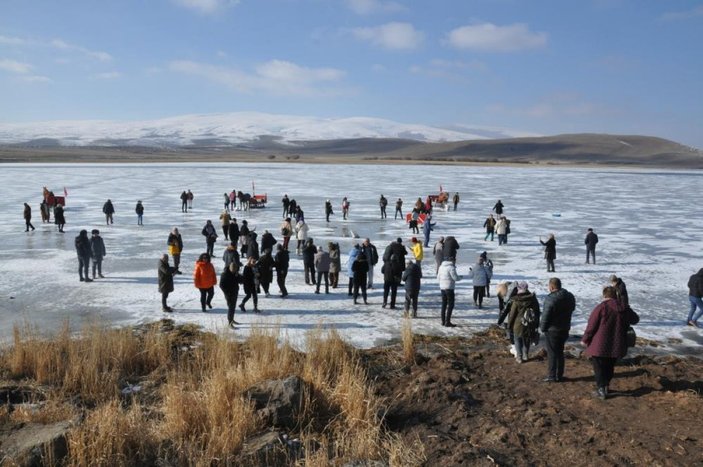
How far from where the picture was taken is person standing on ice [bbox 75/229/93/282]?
1266cm

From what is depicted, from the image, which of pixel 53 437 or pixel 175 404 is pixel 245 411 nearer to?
pixel 175 404

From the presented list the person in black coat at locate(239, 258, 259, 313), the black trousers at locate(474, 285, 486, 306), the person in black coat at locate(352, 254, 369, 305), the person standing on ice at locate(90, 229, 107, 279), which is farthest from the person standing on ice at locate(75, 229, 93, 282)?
the black trousers at locate(474, 285, 486, 306)

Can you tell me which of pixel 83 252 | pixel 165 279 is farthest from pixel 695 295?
pixel 83 252

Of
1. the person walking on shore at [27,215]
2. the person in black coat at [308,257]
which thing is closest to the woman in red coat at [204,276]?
the person in black coat at [308,257]

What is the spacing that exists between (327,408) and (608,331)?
3.14m

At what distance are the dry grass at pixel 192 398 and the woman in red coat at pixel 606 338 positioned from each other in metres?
2.41

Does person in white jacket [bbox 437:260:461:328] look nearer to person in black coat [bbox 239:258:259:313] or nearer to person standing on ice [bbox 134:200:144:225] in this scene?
person in black coat [bbox 239:258:259:313]

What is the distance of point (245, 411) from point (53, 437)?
163 cm

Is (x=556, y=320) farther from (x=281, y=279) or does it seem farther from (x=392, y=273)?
(x=281, y=279)

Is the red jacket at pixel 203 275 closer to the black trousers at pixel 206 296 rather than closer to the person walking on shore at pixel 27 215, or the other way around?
the black trousers at pixel 206 296

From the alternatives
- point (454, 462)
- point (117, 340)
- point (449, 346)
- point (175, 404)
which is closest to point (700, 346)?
point (449, 346)

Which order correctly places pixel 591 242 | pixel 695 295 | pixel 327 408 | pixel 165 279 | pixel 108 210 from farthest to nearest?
pixel 108 210
pixel 591 242
pixel 165 279
pixel 695 295
pixel 327 408

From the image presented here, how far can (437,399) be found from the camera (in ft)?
20.4

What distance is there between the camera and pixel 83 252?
42.0 feet
